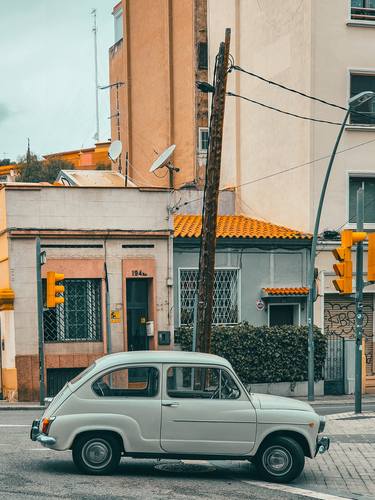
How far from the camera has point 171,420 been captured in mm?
12062

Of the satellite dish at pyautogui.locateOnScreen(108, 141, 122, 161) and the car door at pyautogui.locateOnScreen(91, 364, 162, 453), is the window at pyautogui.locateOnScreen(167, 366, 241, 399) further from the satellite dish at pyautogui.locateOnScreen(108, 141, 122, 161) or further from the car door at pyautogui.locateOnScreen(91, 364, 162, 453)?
the satellite dish at pyautogui.locateOnScreen(108, 141, 122, 161)

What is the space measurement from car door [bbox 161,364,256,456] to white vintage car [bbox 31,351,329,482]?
0.01 m

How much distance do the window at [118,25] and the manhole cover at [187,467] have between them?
36916mm

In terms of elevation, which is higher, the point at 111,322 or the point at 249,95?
the point at 249,95

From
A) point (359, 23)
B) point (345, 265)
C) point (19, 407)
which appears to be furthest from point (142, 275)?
point (359, 23)

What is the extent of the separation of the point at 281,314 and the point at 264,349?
7.93 feet

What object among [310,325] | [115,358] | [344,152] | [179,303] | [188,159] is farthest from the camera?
[188,159]

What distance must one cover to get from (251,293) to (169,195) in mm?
4215

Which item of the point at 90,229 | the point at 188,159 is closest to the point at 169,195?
the point at 90,229

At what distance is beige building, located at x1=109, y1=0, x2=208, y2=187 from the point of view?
38.9 metres

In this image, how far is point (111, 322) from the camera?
84.9 feet

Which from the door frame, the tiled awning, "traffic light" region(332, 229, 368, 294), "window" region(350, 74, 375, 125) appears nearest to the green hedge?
the door frame

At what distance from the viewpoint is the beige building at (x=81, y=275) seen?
24938 millimetres

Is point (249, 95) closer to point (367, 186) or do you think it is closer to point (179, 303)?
point (367, 186)
